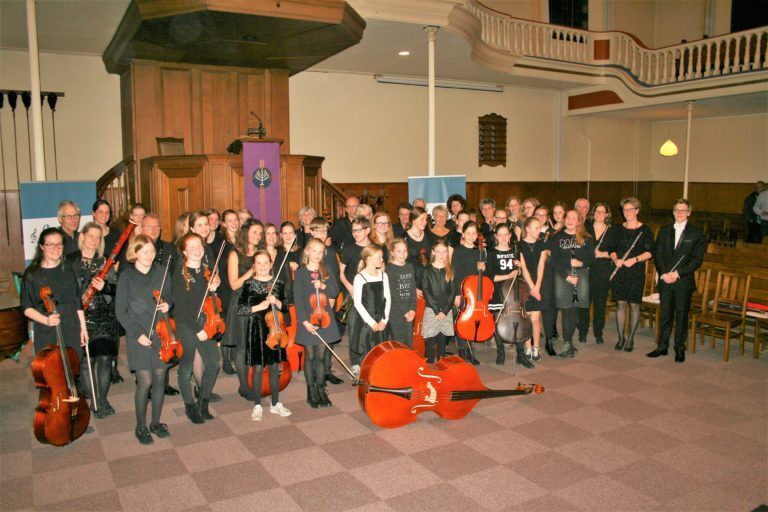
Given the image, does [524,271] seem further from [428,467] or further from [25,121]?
[25,121]

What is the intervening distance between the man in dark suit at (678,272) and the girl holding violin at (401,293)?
2.71 meters

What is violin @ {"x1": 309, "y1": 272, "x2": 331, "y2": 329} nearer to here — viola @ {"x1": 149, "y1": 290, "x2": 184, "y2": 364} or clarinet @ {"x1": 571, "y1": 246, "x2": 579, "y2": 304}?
viola @ {"x1": 149, "y1": 290, "x2": 184, "y2": 364}

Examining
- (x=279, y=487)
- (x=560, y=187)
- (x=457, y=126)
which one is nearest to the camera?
(x=279, y=487)

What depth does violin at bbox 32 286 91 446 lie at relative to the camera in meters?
3.80

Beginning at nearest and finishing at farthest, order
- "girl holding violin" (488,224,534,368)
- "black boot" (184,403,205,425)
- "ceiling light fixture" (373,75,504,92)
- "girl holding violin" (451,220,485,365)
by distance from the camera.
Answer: "black boot" (184,403,205,425) → "girl holding violin" (451,220,485,365) → "girl holding violin" (488,224,534,368) → "ceiling light fixture" (373,75,504,92)

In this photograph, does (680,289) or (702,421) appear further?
(680,289)

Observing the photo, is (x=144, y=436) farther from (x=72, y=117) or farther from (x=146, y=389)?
(x=72, y=117)

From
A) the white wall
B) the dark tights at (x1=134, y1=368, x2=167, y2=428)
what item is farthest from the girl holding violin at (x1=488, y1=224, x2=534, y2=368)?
the white wall

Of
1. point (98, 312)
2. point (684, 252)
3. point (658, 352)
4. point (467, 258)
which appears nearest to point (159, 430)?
point (98, 312)

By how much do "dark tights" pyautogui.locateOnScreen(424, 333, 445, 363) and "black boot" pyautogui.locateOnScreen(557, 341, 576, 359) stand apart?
1.39 metres

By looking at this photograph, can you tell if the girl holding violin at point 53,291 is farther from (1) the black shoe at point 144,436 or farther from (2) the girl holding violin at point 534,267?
(2) the girl holding violin at point 534,267

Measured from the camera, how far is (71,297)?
4.28 meters

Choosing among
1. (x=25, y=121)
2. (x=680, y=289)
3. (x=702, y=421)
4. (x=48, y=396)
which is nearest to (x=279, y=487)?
(x=48, y=396)

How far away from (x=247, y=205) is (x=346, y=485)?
471cm
